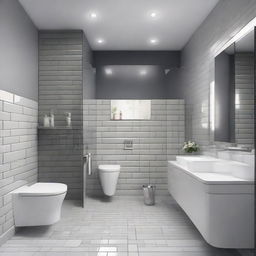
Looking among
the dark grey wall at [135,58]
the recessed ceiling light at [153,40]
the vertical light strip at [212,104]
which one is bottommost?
the vertical light strip at [212,104]

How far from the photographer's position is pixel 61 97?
441 cm

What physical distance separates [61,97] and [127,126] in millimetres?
1383

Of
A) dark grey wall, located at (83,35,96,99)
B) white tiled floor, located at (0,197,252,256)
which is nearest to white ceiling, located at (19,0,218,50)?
dark grey wall, located at (83,35,96,99)

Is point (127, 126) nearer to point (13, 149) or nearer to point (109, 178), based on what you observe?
point (109, 178)

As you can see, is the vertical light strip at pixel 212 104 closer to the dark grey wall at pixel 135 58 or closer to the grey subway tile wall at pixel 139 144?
the grey subway tile wall at pixel 139 144

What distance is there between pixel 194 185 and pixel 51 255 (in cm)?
161

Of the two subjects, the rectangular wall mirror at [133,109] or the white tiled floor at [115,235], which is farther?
the rectangular wall mirror at [133,109]

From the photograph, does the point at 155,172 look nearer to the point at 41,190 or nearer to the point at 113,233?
the point at 113,233

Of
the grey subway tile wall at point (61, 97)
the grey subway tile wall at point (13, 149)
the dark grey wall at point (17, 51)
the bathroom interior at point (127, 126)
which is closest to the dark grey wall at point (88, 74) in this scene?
the bathroom interior at point (127, 126)

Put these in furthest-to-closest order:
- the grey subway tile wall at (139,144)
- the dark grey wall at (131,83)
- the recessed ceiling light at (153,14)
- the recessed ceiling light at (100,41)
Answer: the dark grey wall at (131,83) < the grey subway tile wall at (139,144) < the recessed ceiling light at (100,41) < the recessed ceiling light at (153,14)

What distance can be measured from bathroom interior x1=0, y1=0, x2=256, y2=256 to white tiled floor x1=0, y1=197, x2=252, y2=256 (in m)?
0.02

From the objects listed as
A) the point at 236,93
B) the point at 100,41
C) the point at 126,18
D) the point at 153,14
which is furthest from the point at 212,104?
the point at 100,41

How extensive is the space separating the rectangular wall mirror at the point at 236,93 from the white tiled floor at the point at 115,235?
1234 mm

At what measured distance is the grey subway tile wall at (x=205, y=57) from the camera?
292 centimetres
